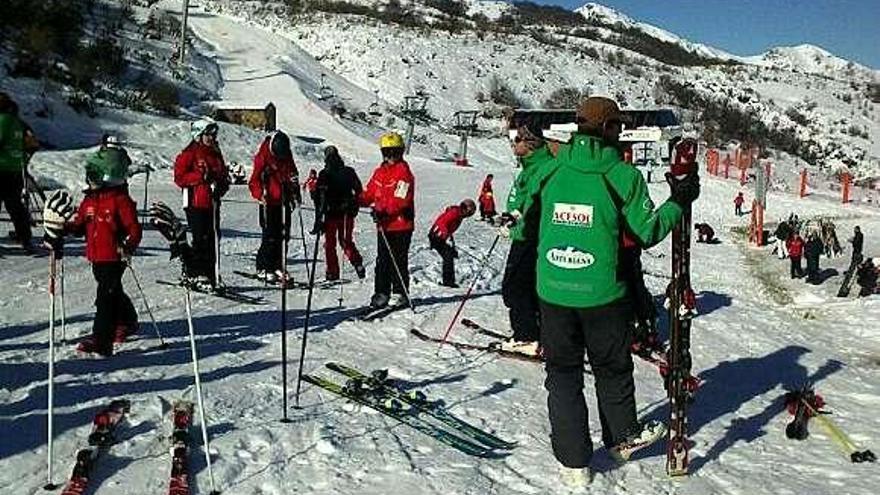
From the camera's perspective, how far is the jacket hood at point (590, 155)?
15.0ft

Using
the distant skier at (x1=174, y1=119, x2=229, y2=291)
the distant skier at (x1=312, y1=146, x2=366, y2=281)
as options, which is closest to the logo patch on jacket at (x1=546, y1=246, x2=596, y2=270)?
the distant skier at (x1=312, y1=146, x2=366, y2=281)

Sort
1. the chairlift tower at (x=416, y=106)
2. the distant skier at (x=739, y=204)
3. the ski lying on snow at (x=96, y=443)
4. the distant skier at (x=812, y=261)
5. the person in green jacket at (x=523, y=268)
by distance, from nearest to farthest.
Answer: the ski lying on snow at (x=96, y=443), the person in green jacket at (x=523, y=268), the distant skier at (x=812, y=261), the distant skier at (x=739, y=204), the chairlift tower at (x=416, y=106)

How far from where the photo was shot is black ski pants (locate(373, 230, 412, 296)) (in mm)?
8984

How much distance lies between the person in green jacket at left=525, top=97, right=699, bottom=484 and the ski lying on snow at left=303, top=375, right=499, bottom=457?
2.53 ft

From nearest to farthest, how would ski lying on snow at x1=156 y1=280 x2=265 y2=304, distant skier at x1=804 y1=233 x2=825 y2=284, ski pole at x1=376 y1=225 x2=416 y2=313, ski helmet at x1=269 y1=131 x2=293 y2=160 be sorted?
ski pole at x1=376 y1=225 x2=416 y2=313 → ski lying on snow at x1=156 y1=280 x2=265 y2=304 → ski helmet at x1=269 y1=131 x2=293 y2=160 → distant skier at x1=804 y1=233 x2=825 y2=284

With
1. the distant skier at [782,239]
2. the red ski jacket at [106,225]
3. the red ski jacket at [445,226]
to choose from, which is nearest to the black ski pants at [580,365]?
the red ski jacket at [106,225]

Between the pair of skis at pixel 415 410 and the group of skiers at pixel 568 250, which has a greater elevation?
the group of skiers at pixel 568 250

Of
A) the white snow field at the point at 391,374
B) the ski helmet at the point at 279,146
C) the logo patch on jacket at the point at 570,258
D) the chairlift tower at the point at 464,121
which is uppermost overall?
the chairlift tower at the point at 464,121

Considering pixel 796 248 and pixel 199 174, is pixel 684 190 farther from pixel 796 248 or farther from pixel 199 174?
pixel 796 248

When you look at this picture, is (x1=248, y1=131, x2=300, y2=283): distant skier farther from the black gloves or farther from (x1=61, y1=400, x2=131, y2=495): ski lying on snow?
the black gloves

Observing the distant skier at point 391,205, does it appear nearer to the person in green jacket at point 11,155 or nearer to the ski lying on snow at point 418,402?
the ski lying on snow at point 418,402

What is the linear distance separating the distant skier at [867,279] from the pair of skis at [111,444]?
12144mm

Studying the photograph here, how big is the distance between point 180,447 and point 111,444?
18.9 inches

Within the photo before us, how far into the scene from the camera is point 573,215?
4617 millimetres
